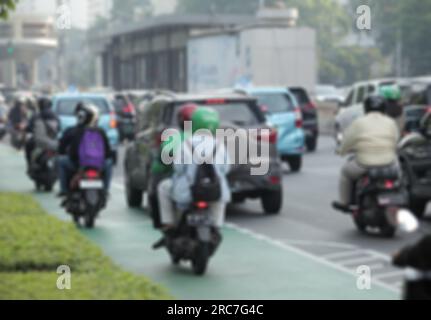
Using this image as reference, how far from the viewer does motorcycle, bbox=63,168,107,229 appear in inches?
609

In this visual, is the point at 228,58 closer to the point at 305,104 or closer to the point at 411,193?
the point at 305,104

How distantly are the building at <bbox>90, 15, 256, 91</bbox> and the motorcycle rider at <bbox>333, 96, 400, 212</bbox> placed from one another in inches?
1898

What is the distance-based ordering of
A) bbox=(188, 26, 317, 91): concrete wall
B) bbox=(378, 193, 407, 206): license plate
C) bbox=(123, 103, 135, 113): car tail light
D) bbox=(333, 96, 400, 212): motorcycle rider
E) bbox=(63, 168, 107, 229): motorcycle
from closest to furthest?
bbox=(378, 193, 407, 206): license plate < bbox=(333, 96, 400, 212): motorcycle rider < bbox=(63, 168, 107, 229): motorcycle < bbox=(123, 103, 135, 113): car tail light < bbox=(188, 26, 317, 91): concrete wall

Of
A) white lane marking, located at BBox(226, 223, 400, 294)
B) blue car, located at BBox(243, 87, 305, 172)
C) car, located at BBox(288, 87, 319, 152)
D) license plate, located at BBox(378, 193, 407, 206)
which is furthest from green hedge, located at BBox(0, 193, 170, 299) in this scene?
car, located at BBox(288, 87, 319, 152)

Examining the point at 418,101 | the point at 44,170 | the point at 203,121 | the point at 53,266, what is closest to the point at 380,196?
the point at 203,121

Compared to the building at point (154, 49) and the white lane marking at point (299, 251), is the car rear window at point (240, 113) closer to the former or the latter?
the white lane marking at point (299, 251)

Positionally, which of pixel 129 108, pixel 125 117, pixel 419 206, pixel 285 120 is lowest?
pixel 125 117

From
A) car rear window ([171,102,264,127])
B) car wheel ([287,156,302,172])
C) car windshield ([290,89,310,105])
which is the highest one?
car rear window ([171,102,264,127])

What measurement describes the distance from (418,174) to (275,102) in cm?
1029

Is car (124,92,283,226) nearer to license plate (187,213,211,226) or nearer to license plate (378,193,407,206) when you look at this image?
license plate (378,193,407,206)

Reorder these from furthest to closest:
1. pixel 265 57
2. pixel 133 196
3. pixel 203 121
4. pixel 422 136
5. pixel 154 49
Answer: pixel 154 49
pixel 265 57
pixel 133 196
pixel 422 136
pixel 203 121

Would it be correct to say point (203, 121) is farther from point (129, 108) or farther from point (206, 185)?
point (129, 108)

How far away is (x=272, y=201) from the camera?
16938 millimetres
